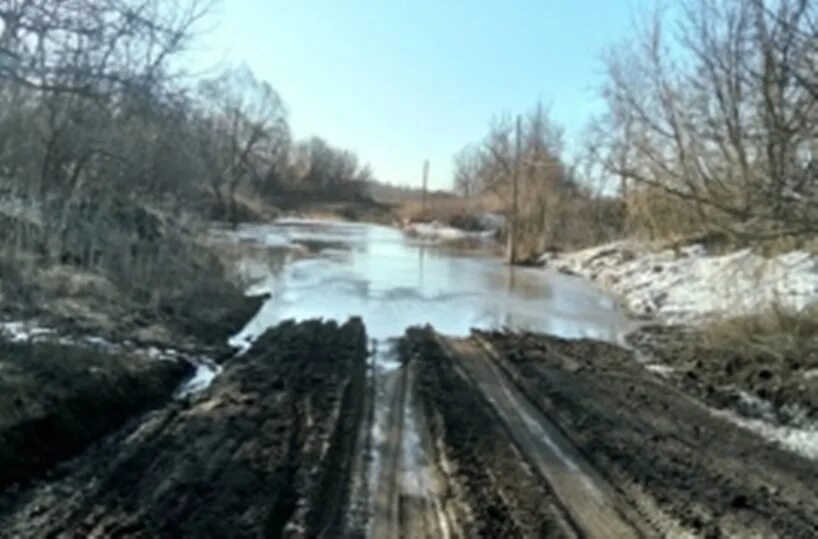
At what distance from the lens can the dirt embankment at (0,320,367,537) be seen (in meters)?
4.83

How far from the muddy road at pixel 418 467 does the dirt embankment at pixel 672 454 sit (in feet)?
0.07

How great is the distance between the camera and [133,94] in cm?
945

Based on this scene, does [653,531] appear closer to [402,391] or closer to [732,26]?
[402,391]

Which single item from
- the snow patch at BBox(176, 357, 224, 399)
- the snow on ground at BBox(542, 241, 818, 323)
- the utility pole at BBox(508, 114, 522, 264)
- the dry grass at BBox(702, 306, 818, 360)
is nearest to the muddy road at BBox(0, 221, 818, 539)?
the snow patch at BBox(176, 357, 224, 399)

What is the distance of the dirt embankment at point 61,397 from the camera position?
19.6 ft

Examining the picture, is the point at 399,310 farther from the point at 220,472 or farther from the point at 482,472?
the point at 220,472

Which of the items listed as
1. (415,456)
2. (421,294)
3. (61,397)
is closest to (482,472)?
(415,456)

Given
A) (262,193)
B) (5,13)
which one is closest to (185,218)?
(5,13)

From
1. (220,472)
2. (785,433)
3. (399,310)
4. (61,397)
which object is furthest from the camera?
(399,310)

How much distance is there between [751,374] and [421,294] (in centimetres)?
1056

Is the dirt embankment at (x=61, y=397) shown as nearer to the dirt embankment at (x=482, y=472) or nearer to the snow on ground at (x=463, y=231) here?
the dirt embankment at (x=482, y=472)

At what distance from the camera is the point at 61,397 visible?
6895 mm

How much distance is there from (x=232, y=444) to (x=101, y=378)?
2.05 m

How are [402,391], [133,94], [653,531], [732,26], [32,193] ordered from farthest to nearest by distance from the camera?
[32,193]
[732,26]
[133,94]
[402,391]
[653,531]
